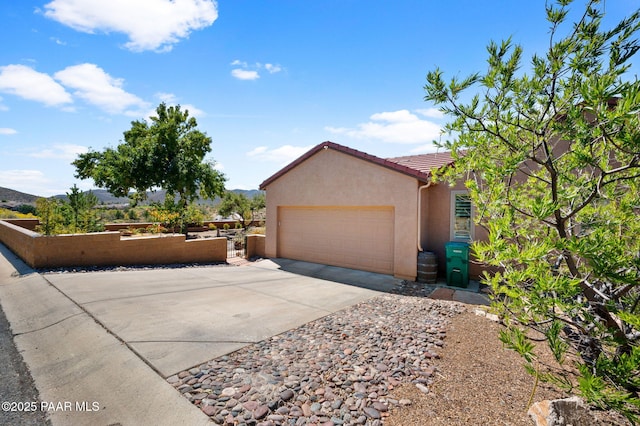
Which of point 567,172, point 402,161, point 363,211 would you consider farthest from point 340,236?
point 567,172

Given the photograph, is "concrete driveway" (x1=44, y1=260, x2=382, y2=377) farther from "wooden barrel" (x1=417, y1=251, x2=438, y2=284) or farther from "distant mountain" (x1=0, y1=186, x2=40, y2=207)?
"distant mountain" (x1=0, y1=186, x2=40, y2=207)

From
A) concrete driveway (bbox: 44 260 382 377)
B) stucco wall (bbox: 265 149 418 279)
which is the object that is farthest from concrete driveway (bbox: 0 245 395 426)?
stucco wall (bbox: 265 149 418 279)

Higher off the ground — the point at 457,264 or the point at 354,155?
the point at 354,155

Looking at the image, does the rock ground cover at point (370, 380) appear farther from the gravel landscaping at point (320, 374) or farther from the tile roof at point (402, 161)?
the tile roof at point (402, 161)

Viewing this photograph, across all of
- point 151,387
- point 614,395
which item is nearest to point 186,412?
point 151,387

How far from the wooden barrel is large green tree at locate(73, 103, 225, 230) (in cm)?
1686

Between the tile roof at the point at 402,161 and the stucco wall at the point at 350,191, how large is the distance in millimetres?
178

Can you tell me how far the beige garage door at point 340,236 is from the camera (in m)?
9.80

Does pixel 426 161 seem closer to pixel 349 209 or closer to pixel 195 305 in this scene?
pixel 349 209

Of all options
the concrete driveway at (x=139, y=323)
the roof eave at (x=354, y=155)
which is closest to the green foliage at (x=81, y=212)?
the concrete driveway at (x=139, y=323)

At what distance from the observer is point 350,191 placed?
1032cm

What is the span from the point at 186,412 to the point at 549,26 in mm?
5280

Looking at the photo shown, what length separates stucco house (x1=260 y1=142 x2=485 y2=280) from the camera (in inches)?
355

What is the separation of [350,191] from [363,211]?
86cm
